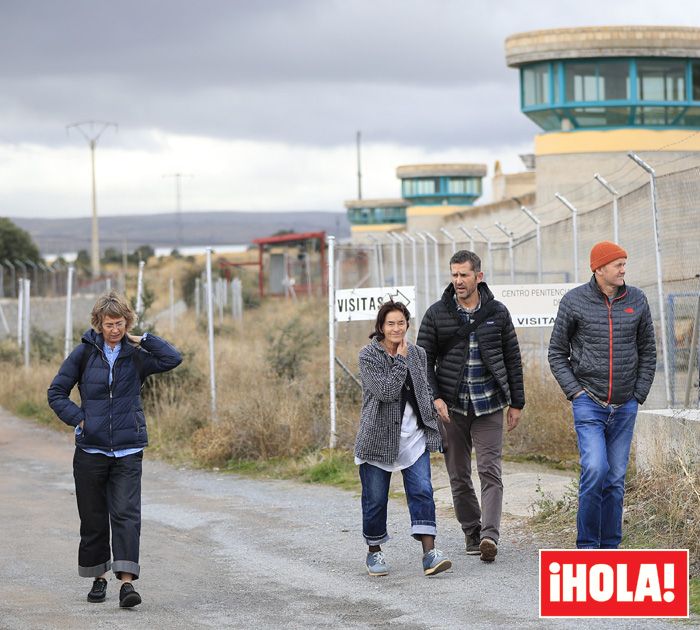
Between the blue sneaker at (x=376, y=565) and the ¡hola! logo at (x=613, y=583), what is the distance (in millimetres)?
1369

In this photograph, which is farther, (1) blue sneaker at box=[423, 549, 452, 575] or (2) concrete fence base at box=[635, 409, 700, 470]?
(2) concrete fence base at box=[635, 409, 700, 470]

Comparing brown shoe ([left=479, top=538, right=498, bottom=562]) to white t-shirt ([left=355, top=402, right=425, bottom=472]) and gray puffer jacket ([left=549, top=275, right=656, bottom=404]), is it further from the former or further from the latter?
gray puffer jacket ([left=549, top=275, right=656, bottom=404])

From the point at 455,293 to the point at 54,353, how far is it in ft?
55.5

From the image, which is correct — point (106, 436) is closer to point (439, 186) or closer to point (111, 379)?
point (111, 379)

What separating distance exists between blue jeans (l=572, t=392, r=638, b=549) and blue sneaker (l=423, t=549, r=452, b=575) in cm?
82

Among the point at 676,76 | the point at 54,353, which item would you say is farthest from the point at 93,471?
the point at 676,76

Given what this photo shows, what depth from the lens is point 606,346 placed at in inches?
331

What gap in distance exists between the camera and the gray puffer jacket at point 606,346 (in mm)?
8391

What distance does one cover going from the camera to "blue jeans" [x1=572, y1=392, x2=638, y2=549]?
841cm

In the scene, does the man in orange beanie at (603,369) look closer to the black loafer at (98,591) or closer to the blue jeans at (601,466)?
Result: the blue jeans at (601,466)

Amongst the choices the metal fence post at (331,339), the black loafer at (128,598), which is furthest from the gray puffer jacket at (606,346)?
the metal fence post at (331,339)

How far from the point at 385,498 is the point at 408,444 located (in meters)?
0.38

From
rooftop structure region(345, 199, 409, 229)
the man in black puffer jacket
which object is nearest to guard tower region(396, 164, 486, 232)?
rooftop structure region(345, 199, 409, 229)

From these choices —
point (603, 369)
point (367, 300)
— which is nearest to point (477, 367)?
point (603, 369)
